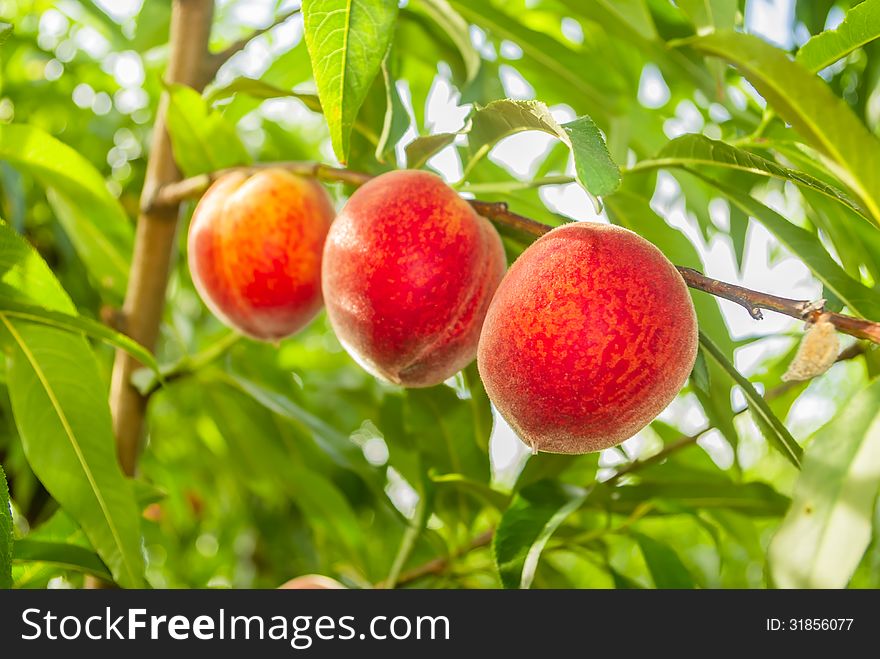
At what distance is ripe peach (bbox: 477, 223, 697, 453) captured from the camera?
637mm

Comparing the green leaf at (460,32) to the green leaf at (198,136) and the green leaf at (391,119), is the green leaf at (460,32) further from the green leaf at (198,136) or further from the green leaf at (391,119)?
the green leaf at (198,136)

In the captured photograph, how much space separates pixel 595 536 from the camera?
117cm

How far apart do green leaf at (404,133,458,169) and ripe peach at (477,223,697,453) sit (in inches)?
9.1

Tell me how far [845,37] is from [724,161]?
0.16m

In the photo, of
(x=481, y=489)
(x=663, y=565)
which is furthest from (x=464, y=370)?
(x=663, y=565)

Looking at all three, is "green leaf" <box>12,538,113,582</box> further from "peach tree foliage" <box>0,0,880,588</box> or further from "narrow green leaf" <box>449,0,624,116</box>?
"narrow green leaf" <box>449,0,624,116</box>

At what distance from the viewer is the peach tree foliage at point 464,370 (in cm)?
71

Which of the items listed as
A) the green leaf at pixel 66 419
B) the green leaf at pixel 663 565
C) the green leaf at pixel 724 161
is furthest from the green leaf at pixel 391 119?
the green leaf at pixel 663 565

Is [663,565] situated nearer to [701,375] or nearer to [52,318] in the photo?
[701,375]

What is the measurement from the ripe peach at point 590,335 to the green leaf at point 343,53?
0.61 ft

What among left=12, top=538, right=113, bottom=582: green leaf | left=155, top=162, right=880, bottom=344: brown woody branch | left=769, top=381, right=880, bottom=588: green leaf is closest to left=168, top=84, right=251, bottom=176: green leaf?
left=155, top=162, right=880, bottom=344: brown woody branch

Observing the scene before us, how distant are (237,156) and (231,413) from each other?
0.47 metres
